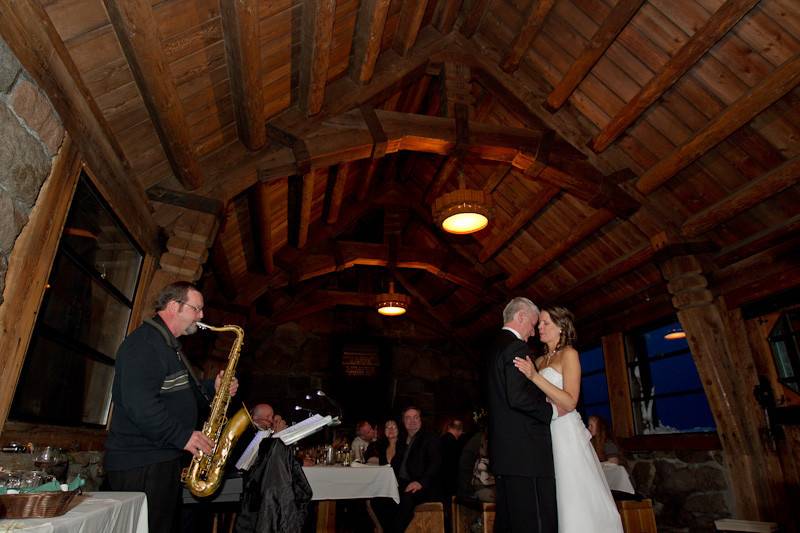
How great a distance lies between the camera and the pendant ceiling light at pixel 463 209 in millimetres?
4902

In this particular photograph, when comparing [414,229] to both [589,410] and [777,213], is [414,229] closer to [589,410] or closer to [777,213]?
[589,410]

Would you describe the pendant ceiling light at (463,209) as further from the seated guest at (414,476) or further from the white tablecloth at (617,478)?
the white tablecloth at (617,478)

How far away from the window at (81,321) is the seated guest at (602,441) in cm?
480

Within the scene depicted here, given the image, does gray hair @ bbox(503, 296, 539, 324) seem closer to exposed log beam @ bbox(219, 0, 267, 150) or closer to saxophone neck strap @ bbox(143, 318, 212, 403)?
saxophone neck strap @ bbox(143, 318, 212, 403)

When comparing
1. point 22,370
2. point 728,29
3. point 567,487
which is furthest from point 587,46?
point 22,370

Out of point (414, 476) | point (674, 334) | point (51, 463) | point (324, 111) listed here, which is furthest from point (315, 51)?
point (674, 334)

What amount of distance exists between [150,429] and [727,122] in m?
4.76

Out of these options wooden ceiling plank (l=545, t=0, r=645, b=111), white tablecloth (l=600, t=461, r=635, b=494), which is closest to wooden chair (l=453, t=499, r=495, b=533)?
white tablecloth (l=600, t=461, r=635, b=494)

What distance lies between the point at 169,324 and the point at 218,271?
14.2ft

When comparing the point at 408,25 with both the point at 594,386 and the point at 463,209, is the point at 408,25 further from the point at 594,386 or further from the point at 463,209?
the point at 594,386

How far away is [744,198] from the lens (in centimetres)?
448

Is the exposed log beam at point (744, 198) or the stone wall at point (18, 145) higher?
the exposed log beam at point (744, 198)

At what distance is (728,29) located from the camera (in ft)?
12.3

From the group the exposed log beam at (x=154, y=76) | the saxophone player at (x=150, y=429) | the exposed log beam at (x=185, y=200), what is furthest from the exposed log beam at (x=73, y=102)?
the saxophone player at (x=150, y=429)
